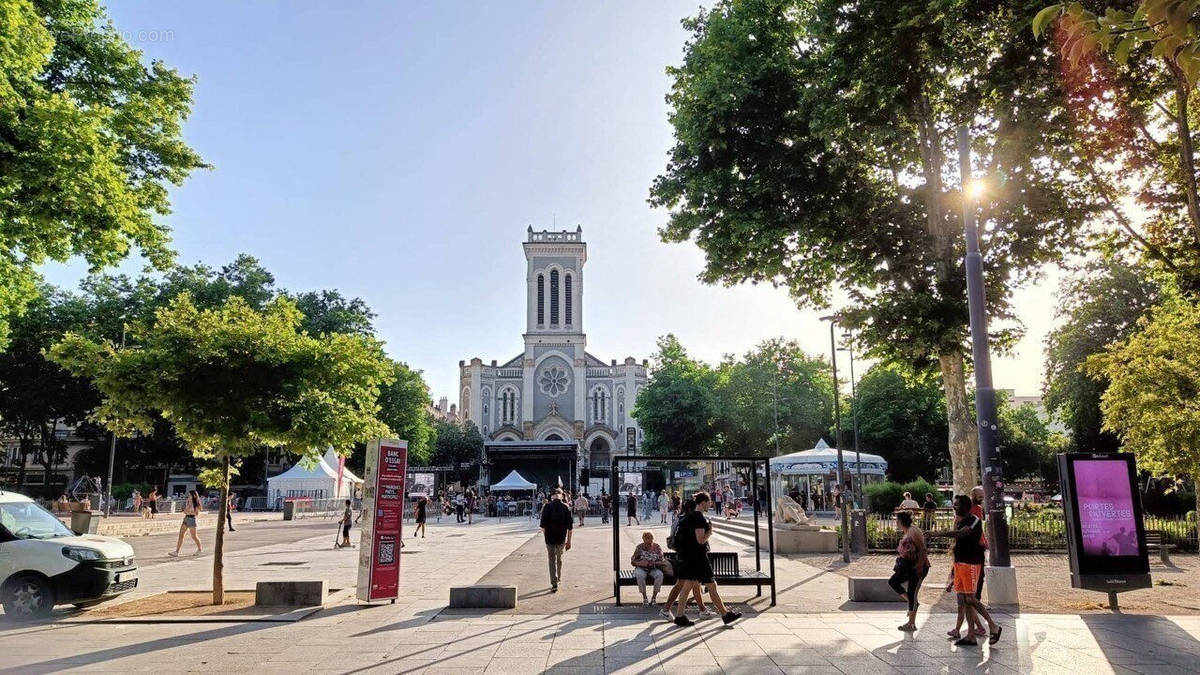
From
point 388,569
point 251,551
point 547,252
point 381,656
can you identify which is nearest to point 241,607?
point 388,569

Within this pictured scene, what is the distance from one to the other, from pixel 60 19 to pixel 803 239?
1645 cm

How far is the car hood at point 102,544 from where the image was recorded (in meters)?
10.1

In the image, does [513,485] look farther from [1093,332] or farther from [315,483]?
[1093,332]

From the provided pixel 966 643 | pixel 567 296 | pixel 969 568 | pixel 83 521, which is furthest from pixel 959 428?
pixel 567 296

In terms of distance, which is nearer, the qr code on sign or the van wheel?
the van wheel

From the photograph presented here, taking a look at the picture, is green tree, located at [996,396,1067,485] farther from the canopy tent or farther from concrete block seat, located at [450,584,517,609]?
concrete block seat, located at [450,584,517,609]

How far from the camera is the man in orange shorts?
7.91 meters

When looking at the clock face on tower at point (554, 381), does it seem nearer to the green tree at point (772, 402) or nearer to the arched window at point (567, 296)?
the arched window at point (567, 296)

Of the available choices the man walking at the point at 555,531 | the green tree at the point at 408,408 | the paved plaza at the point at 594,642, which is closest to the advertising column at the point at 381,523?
the paved plaza at the point at 594,642

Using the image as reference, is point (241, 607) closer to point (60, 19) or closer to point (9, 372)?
point (60, 19)

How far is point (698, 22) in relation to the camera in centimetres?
1748

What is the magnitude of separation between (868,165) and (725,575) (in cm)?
1063

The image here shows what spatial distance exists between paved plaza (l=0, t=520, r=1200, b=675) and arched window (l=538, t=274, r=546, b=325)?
60758mm

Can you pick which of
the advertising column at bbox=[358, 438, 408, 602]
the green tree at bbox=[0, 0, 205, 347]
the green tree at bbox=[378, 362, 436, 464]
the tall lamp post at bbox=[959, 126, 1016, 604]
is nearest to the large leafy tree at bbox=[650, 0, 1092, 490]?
the tall lamp post at bbox=[959, 126, 1016, 604]
